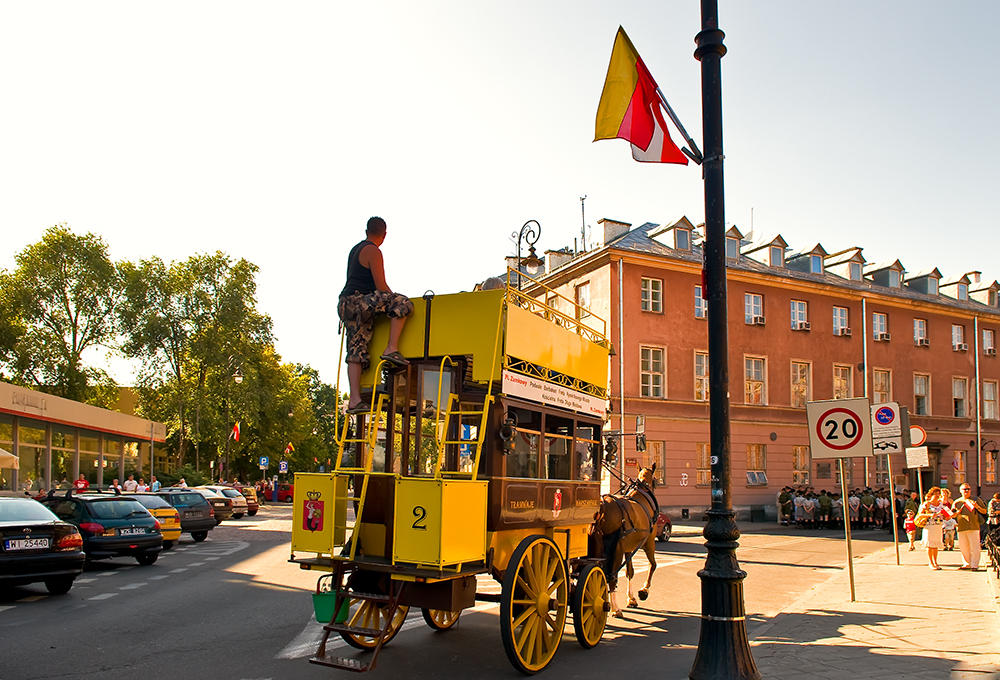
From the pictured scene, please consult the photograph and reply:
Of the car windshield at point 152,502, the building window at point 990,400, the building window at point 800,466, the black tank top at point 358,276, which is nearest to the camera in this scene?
the black tank top at point 358,276

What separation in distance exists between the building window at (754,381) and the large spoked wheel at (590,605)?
31778mm

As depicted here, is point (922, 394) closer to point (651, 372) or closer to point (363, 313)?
point (651, 372)

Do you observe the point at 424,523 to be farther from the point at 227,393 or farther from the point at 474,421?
the point at 227,393

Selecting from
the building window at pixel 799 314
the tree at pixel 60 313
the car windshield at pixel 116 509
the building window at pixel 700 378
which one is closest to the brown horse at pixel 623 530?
the car windshield at pixel 116 509

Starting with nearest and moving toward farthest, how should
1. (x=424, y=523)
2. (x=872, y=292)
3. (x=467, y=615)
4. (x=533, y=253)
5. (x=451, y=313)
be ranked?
1. (x=424, y=523)
2. (x=451, y=313)
3. (x=467, y=615)
4. (x=533, y=253)
5. (x=872, y=292)

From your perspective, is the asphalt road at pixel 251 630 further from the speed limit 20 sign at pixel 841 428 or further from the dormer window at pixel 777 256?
the dormer window at pixel 777 256

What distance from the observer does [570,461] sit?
920cm

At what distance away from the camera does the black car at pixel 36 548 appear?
12.1 meters

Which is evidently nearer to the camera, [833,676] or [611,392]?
[833,676]

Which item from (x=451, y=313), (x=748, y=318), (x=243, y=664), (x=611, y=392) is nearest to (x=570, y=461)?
(x=451, y=313)

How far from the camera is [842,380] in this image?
4272cm

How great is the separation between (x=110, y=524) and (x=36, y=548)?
444 centimetres

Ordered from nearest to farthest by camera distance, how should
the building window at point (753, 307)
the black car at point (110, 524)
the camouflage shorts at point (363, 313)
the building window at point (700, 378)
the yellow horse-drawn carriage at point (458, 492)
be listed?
the yellow horse-drawn carriage at point (458, 492)
the camouflage shorts at point (363, 313)
the black car at point (110, 524)
the building window at point (700, 378)
the building window at point (753, 307)

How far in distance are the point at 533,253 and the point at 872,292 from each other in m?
30.6
